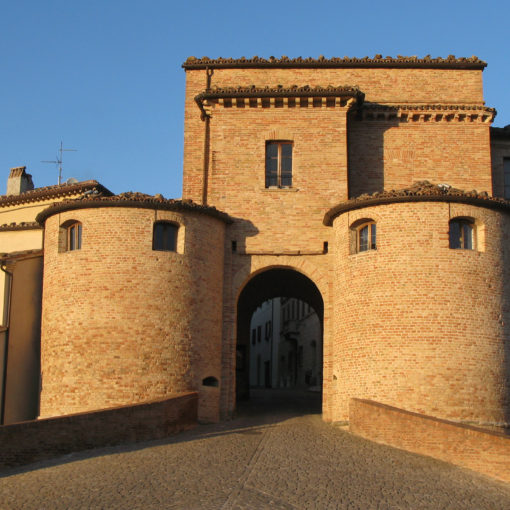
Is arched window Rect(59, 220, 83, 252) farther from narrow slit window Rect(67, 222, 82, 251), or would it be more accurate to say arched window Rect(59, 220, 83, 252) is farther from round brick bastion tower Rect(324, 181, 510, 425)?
round brick bastion tower Rect(324, 181, 510, 425)

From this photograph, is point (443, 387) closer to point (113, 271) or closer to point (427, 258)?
point (427, 258)

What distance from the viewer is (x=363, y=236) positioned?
2056 cm

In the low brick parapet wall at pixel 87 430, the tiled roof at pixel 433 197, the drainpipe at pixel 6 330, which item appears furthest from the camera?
the drainpipe at pixel 6 330

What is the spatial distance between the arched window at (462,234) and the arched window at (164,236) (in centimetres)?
758

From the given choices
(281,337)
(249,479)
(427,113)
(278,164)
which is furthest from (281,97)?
(281,337)

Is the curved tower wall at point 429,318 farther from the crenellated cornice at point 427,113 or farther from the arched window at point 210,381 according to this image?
the crenellated cornice at point 427,113

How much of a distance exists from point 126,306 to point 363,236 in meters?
6.76

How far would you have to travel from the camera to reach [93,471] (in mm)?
14000

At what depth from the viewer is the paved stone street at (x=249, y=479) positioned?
12.1 metres

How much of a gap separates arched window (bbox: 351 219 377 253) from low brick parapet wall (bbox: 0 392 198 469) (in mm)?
6369

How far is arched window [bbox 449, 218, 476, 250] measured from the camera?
1952 cm

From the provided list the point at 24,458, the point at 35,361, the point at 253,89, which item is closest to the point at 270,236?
the point at 253,89

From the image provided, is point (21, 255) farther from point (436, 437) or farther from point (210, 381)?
point (436, 437)

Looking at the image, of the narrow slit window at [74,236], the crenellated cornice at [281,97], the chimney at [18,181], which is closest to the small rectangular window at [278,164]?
the crenellated cornice at [281,97]
